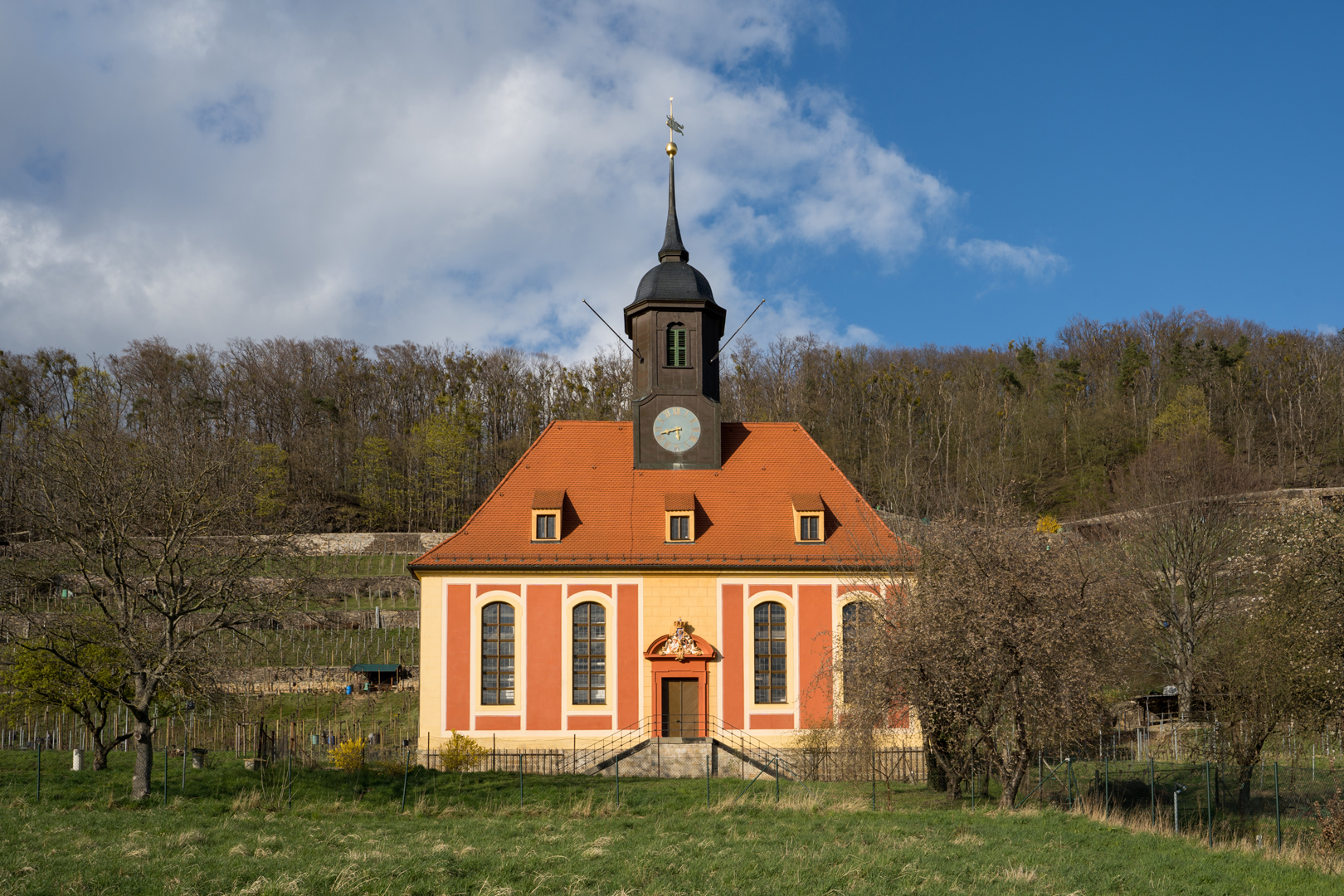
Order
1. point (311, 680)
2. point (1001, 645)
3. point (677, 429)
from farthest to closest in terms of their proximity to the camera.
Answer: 1. point (311, 680)
2. point (677, 429)
3. point (1001, 645)

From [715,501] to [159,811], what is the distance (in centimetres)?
1713

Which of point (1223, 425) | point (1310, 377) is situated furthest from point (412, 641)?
point (1310, 377)

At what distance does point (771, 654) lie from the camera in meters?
28.1

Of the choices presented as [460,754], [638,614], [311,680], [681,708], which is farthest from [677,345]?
[311,680]

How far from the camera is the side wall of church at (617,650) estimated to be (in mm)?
27406

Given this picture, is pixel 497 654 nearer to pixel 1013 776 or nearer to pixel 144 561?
pixel 144 561

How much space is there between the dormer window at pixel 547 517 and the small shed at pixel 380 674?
1256cm

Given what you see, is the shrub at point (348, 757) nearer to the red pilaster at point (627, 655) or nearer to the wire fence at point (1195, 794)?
the red pilaster at point (627, 655)

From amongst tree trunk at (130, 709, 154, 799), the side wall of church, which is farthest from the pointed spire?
tree trunk at (130, 709, 154, 799)

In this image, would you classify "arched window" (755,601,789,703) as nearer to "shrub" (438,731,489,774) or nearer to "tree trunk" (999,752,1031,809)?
"shrub" (438,731,489,774)

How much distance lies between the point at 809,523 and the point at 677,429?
17.4 ft

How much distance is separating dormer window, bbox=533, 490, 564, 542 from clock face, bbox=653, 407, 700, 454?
13.9ft

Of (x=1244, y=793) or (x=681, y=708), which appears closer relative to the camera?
(x=1244, y=793)

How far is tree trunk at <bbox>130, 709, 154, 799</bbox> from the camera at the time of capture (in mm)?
18750
